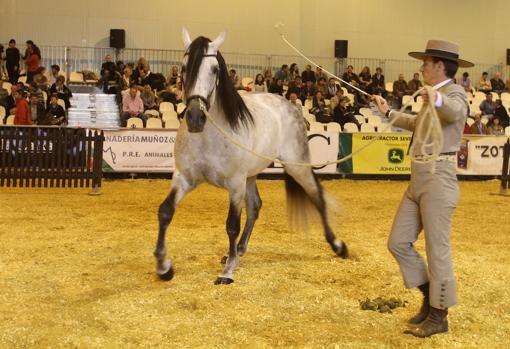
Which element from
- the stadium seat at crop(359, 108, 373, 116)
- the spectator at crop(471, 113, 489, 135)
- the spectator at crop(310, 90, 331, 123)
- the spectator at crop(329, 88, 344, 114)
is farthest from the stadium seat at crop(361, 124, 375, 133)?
the spectator at crop(471, 113, 489, 135)

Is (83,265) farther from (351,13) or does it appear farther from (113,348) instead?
(351,13)

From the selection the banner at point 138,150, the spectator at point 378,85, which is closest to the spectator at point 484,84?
the spectator at point 378,85

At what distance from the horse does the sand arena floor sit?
44 cm

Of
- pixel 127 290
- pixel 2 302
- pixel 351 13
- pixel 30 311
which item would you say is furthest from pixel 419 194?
pixel 351 13

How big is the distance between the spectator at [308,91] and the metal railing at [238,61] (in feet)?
9.69

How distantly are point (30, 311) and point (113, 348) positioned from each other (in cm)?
113

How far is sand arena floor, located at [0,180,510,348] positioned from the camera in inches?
183

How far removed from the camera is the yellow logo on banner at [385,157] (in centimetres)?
1544

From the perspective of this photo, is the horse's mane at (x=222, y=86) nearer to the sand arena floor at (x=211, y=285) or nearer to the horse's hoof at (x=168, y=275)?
the horse's hoof at (x=168, y=275)

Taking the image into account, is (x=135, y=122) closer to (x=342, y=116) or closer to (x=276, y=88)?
(x=276, y=88)

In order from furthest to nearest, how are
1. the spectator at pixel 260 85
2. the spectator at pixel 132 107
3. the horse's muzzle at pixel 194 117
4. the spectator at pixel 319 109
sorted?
the spectator at pixel 260 85 < the spectator at pixel 319 109 < the spectator at pixel 132 107 < the horse's muzzle at pixel 194 117

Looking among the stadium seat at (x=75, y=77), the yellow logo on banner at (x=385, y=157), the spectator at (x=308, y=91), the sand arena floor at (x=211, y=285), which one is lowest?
the sand arena floor at (x=211, y=285)

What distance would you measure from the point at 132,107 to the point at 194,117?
11725mm

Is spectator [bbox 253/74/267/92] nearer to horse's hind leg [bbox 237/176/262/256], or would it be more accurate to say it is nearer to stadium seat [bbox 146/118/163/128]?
stadium seat [bbox 146/118/163/128]
